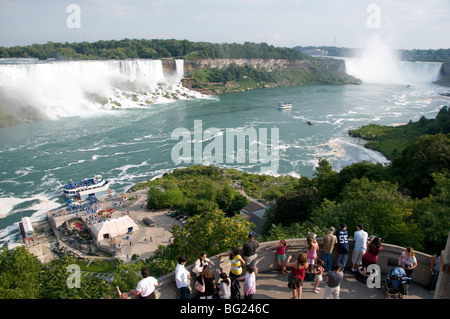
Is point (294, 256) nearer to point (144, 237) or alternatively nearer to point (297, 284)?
point (297, 284)

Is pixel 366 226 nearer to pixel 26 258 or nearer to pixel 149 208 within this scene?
pixel 26 258

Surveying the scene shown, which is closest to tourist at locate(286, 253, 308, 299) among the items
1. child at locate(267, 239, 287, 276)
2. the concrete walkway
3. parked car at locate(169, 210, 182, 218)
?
the concrete walkway

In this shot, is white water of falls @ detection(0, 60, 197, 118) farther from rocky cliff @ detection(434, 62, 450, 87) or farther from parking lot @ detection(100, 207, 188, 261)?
rocky cliff @ detection(434, 62, 450, 87)

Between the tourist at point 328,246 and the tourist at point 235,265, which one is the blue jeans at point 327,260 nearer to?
the tourist at point 328,246

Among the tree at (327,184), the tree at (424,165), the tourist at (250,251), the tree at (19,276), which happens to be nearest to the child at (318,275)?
the tourist at (250,251)

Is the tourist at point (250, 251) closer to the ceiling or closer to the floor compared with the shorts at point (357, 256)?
closer to the ceiling

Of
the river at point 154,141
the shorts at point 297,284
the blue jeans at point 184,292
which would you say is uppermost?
the shorts at point 297,284

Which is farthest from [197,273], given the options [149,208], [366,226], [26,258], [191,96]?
[191,96]
